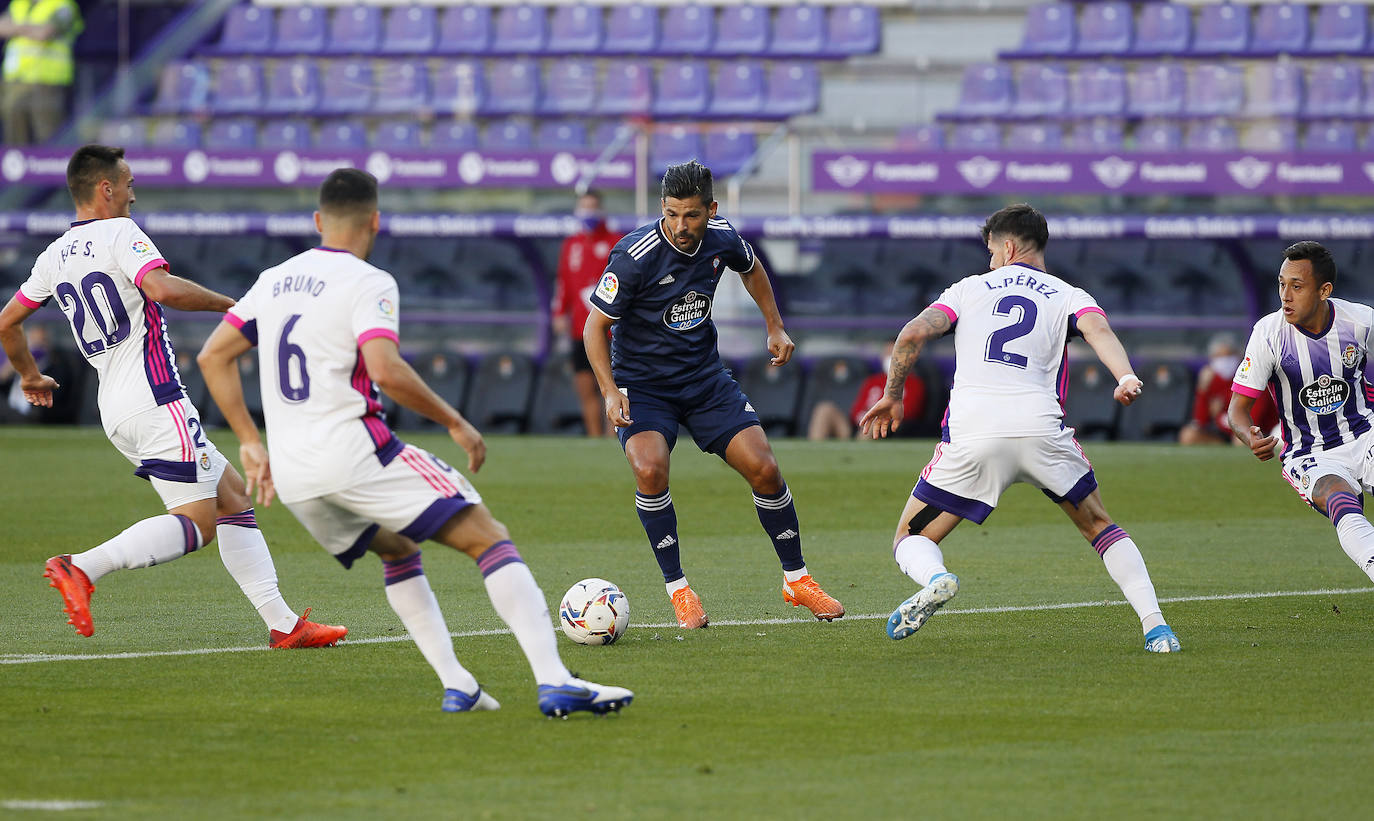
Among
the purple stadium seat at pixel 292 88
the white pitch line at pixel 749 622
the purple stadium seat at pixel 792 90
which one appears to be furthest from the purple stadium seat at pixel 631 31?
the white pitch line at pixel 749 622

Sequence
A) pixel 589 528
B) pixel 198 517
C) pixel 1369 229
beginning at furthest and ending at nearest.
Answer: pixel 1369 229 → pixel 589 528 → pixel 198 517

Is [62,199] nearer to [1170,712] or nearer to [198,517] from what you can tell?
[198,517]

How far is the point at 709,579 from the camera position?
868cm

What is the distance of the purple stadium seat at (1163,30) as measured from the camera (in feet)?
69.7

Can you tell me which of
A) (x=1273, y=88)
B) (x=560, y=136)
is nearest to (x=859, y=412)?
(x=560, y=136)

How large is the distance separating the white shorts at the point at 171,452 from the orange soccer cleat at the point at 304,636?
1.94ft

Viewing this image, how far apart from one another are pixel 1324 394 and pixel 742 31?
16613 millimetres

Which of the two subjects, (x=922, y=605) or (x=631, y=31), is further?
(x=631, y=31)

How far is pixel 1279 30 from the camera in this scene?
68.9 ft

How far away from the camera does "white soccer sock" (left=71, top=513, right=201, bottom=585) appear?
634cm

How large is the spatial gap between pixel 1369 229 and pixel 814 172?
539cm

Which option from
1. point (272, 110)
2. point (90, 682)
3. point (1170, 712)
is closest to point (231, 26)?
point (272, 110)

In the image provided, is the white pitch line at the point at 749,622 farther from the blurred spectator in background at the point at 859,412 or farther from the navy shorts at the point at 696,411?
the blurred spectator in background at the point at 859,412

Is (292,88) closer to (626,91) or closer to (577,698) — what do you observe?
(626,91)
